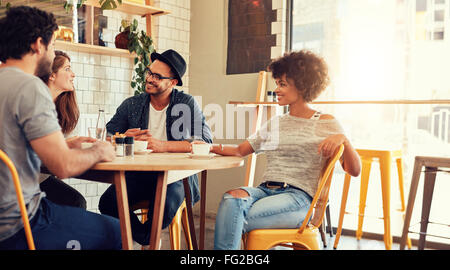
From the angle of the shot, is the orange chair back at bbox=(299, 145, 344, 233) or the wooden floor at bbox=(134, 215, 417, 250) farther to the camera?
the wooden floor at bbox=(134, 215, 417, 250)

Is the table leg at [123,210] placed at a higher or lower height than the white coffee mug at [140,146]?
lower

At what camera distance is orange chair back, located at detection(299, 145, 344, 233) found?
2006mm

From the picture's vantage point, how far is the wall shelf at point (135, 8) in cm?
374

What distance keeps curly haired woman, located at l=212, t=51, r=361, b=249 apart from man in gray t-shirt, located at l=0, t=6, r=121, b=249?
54cm

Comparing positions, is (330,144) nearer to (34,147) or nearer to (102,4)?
(34,147)

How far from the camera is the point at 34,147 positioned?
157cm

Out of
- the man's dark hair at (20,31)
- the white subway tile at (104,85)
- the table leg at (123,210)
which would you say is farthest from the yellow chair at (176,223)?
the white subway tile at (104,85)

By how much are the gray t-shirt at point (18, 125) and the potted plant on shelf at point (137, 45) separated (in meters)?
2.42

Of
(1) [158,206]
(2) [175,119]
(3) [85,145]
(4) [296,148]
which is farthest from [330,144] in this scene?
(2) [175,119]

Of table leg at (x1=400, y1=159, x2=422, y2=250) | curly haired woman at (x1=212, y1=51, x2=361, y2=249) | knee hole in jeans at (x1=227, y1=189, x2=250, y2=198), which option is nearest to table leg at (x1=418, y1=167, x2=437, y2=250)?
table leg at (x1=400, y1=159, x2=422, y2=250)

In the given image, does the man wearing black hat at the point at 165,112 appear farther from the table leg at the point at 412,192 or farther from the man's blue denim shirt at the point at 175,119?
the table leg at the point at 412,192

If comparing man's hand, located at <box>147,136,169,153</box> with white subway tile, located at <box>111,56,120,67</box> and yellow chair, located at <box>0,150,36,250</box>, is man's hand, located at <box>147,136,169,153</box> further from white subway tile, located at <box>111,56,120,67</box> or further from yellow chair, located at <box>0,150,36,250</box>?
white subway tile, located at <box>111,56,120,67</box>

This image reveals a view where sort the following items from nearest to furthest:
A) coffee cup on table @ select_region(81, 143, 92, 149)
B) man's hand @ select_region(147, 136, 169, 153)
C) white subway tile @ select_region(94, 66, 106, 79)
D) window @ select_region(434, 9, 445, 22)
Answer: coffee cup on table @ select_region(81, 143, 92, 149)
man's hand @ select_region(147, 136, 169, 153)
window @ select_region(434, 9, 445, 22)
white subway tile @ select_region(94, 66, 106, 79)

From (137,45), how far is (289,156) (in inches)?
84.8
